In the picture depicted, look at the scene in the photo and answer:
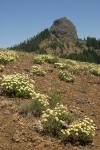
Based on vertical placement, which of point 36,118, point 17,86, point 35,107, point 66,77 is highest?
point 17,86

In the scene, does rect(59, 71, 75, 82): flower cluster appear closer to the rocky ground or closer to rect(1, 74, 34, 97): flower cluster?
the rocky ground

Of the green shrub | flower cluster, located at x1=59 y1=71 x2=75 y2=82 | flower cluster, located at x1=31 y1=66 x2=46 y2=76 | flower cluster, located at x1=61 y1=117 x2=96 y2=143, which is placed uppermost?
flower cluster, located at x1=31 y1=66 x2=46 y2=76

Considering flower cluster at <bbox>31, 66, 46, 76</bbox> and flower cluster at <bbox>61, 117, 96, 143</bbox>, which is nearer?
flower cluster at <bbox>61, 117, 96, 143</bbox>

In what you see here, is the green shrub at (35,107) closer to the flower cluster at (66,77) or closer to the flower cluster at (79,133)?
the flower cluster at (79,133)

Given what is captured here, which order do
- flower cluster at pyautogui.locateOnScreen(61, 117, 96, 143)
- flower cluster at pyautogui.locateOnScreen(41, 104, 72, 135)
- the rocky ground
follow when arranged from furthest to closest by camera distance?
flower cluster at pyautogui.locateOnScreen(41, 104, 72, 135)
flower cluster at pyautogui.locateOnScreen(61, 117, 96, 143)
the rocky ground

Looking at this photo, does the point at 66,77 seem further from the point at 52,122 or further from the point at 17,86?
the point at 52,122

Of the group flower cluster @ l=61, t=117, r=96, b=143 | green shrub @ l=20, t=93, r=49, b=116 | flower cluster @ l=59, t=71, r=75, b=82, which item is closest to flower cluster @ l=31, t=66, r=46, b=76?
flower cluster @ l=59, t=71, r=75, b=82

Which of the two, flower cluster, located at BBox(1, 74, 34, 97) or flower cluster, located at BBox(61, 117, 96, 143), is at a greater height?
flower cluster, located at BBox(1, 74, 34, 97)

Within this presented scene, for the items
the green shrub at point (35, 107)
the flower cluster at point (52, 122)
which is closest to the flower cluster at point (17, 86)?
→ the green shrub at point (35, 107)

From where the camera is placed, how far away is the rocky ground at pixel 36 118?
10.5 m

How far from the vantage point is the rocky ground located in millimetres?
10539

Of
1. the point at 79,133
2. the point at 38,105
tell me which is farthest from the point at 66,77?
the point at 79,133

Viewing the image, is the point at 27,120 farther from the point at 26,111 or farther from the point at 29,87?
the point at 29,87

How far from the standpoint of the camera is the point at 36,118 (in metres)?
12.2
